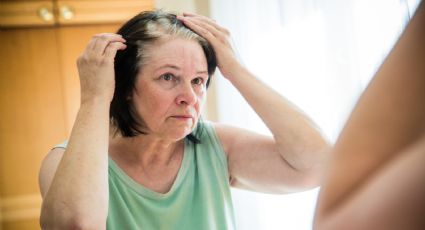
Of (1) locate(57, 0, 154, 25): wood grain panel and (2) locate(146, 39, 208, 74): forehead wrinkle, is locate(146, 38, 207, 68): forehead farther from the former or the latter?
(1) locate(57, 0, 154, 25): wood grain panel

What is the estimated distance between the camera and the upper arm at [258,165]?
3.44 feet

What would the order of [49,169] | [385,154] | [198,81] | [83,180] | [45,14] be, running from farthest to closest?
[45,14] < [198,81] < [49,169] < [83,180] < [385,154]

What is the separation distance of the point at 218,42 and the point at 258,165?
35cm

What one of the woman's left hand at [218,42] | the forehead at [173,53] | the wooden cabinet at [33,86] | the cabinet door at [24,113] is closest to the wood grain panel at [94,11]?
the wooden cabinet at [33,86]

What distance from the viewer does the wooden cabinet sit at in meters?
2.20

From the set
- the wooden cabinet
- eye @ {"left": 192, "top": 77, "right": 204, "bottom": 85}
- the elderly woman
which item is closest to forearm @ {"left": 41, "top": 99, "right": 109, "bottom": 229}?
the elderly woman

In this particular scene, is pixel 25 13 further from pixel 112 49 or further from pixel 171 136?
pixel 171 136

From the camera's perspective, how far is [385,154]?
0.19 metres

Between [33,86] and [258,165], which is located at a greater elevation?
[258,165]

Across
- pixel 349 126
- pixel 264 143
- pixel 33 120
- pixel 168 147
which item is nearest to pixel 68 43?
pixel 33 120

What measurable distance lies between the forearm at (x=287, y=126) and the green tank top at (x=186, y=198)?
0.18 metres

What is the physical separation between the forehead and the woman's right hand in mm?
87

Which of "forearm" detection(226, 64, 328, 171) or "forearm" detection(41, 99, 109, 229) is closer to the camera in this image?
"forearm" detection(41, 99, 109, 229)

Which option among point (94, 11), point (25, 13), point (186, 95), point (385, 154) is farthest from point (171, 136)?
point (25, 13)
